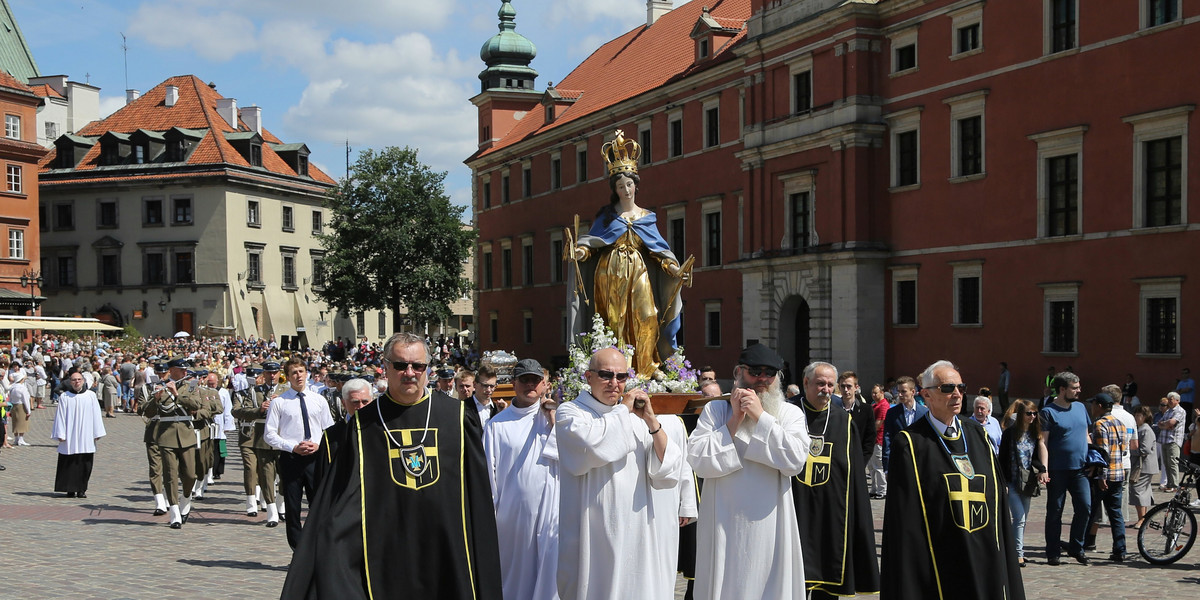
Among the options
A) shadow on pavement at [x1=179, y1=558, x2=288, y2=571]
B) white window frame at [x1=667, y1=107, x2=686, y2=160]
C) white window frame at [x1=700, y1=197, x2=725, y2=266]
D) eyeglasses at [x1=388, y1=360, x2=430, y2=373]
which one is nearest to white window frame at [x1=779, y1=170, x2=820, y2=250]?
white window frame at [x1=700, y1=197, x2=725, y2=266]

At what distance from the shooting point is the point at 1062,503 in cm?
1228

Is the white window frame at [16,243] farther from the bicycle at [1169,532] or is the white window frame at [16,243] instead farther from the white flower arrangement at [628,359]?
the bicycle at [1169,532]

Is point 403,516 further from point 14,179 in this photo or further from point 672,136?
point 14,179

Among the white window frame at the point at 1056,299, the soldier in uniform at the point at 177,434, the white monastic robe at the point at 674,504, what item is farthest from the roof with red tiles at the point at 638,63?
the white monastic robe at the point at 674,504

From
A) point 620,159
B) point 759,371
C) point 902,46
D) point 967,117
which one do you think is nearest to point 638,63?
point 902,46

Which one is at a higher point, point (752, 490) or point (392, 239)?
point (392, 239)

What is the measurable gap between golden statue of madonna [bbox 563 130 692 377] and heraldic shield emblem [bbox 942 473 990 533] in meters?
6.77

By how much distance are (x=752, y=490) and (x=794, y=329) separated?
111 ft

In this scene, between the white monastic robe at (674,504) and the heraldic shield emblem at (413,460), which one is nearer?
the heraldic shield emblem at (413,460)

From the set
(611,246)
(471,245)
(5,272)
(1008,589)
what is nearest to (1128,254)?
(611,246)

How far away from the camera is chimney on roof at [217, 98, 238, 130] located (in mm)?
73875

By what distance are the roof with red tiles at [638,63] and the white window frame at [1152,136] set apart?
18279 millimetres

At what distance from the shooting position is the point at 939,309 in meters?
34.8

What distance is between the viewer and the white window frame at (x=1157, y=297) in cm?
2756
